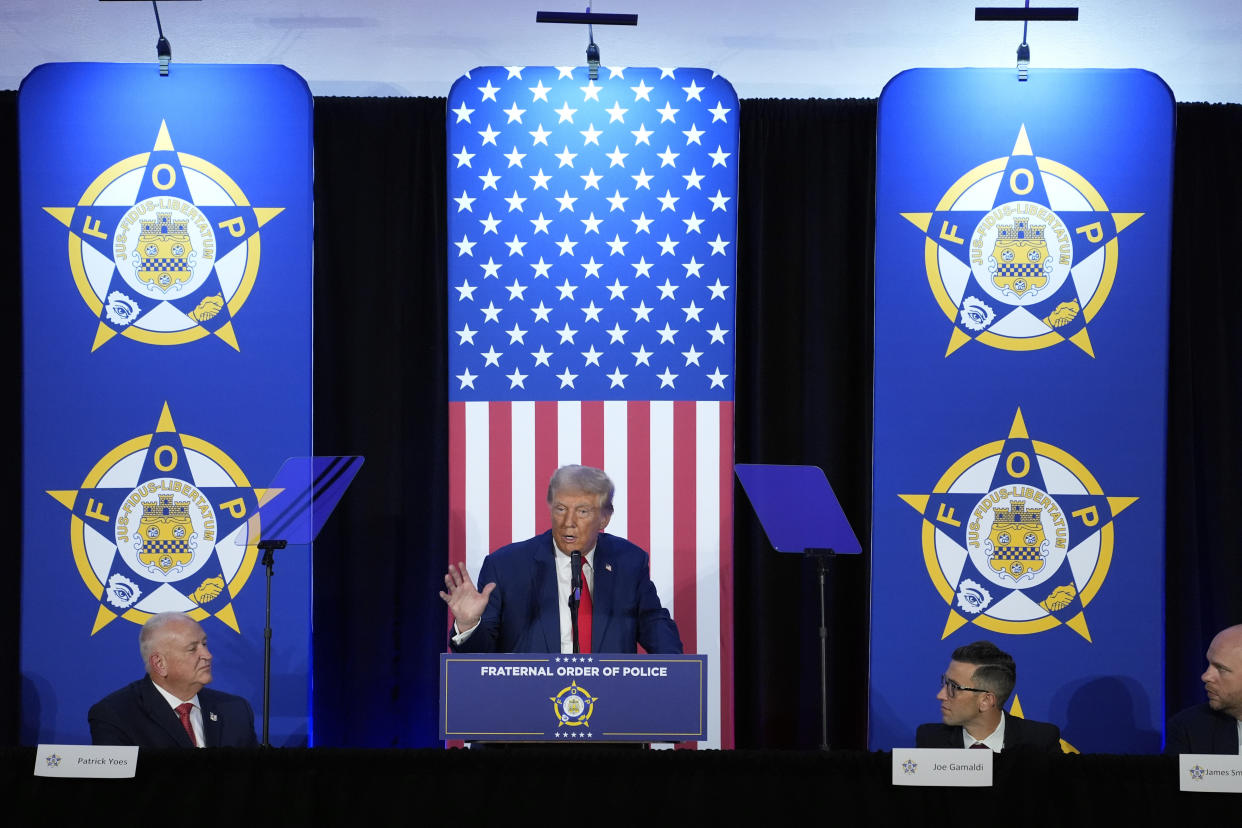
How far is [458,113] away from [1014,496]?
2.62 m

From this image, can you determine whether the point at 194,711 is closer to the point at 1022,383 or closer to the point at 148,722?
the point at 148,722

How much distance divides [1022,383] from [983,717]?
1482 millimetres

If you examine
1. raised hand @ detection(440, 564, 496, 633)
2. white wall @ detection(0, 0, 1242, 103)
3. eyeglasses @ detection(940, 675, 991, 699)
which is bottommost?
eyeglasses @ detection(940, 675, 991, 699)

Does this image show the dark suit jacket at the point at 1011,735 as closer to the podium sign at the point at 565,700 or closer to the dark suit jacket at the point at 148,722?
the podium sign at the point at 565,700

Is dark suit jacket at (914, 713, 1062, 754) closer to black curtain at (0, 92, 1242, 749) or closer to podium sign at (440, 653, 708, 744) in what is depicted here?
podium sign at (440, 653, 708, 744)

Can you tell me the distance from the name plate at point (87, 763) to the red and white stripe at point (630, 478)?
85.2 inches

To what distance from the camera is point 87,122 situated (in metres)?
4.51

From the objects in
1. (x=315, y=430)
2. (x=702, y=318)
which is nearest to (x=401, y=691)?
(x=315, y=430)

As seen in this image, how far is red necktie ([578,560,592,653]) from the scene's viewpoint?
4.33 meters

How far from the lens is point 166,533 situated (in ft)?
14.9

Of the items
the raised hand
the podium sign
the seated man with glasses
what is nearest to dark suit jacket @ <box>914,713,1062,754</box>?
the seated man with glasses

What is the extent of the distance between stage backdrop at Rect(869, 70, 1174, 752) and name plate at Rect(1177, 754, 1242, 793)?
84.0 inches

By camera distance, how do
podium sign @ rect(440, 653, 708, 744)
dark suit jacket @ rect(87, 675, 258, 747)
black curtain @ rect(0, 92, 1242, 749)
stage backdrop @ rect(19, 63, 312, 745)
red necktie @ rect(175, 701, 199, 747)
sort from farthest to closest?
1. black curtain @ rect(0, 92, 1242, 749)
2. stage backdrop @ rect(19, 63, 312, 745)
3. red necktie @ rect(175, 701, 199, 747)
4. dark suit jacket @ rect(87, 675, 258, 747)
5. podium sign @ rect(440, 653, 708, 744)

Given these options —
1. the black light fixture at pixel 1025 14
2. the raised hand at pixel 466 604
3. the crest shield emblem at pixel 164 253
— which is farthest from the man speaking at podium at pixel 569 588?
the black light fixture at pixel 1025 14
